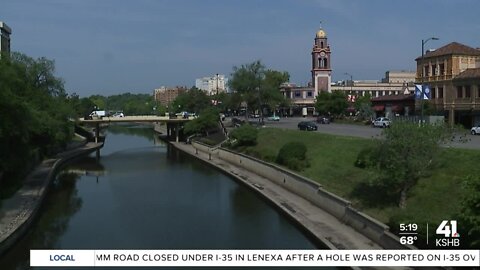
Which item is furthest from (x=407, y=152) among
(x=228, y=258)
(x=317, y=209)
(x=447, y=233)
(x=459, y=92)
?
(x=459, y=92)

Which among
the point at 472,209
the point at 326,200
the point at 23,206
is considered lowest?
the point at 23,206

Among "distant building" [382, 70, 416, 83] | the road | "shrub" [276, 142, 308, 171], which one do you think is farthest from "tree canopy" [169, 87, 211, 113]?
"shrub" [276, 142, 308, 171]

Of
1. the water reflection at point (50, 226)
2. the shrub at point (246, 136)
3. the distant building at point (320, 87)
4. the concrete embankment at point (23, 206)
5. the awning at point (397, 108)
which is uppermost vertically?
the distant building at point (320, 87)

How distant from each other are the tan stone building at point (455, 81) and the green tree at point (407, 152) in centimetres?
3485

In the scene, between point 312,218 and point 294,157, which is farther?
point 294,157

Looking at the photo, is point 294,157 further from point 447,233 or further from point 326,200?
point 447,233

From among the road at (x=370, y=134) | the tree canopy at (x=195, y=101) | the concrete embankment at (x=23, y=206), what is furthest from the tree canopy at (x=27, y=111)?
the tree canopy at (x=195, y=101)

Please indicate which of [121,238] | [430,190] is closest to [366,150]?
[430,190]

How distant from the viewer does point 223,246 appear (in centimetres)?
2909

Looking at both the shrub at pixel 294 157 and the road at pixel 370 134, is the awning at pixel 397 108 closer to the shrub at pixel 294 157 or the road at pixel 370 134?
the road at pixel 370 134

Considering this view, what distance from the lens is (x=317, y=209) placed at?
3425 cm

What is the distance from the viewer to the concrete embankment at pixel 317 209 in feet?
84.5

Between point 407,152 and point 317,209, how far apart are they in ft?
28.3

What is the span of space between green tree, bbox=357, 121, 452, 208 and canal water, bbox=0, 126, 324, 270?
5504mm
